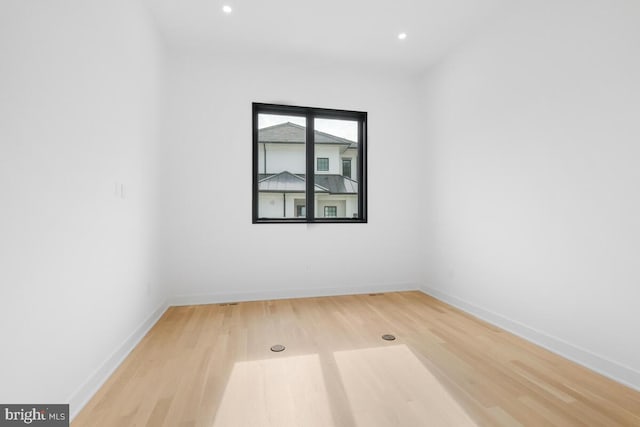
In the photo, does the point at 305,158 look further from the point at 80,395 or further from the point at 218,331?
the point at 80,395

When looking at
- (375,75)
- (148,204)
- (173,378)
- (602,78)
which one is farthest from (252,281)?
(602,78)

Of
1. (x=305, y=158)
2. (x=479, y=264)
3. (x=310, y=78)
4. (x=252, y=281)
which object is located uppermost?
(x=310, y=78)

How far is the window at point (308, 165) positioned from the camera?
3615 mm

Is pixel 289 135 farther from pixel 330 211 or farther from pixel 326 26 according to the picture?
pixel 326 26

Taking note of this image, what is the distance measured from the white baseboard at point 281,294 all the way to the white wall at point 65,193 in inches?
36.5

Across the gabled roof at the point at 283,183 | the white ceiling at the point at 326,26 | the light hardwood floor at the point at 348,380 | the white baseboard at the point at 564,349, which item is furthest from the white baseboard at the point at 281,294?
the white ceiling at the point at 326,26

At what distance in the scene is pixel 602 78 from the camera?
6.26 ft

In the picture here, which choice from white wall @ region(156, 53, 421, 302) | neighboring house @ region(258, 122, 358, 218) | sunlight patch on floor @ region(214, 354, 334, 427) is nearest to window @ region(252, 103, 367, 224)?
neighboring house @ region(258, 122, 358, 218)

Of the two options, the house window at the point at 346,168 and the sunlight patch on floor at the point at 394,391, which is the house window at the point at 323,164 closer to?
the house window at the point at 346,168

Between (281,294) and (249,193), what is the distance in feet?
4.30

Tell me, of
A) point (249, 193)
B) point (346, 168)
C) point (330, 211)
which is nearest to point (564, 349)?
point (330, 211)

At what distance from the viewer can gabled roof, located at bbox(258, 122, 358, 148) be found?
3644 mm

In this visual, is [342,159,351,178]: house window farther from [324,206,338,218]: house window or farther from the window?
[324,206,338,218]: house window

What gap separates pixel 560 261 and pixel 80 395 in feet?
10.7
